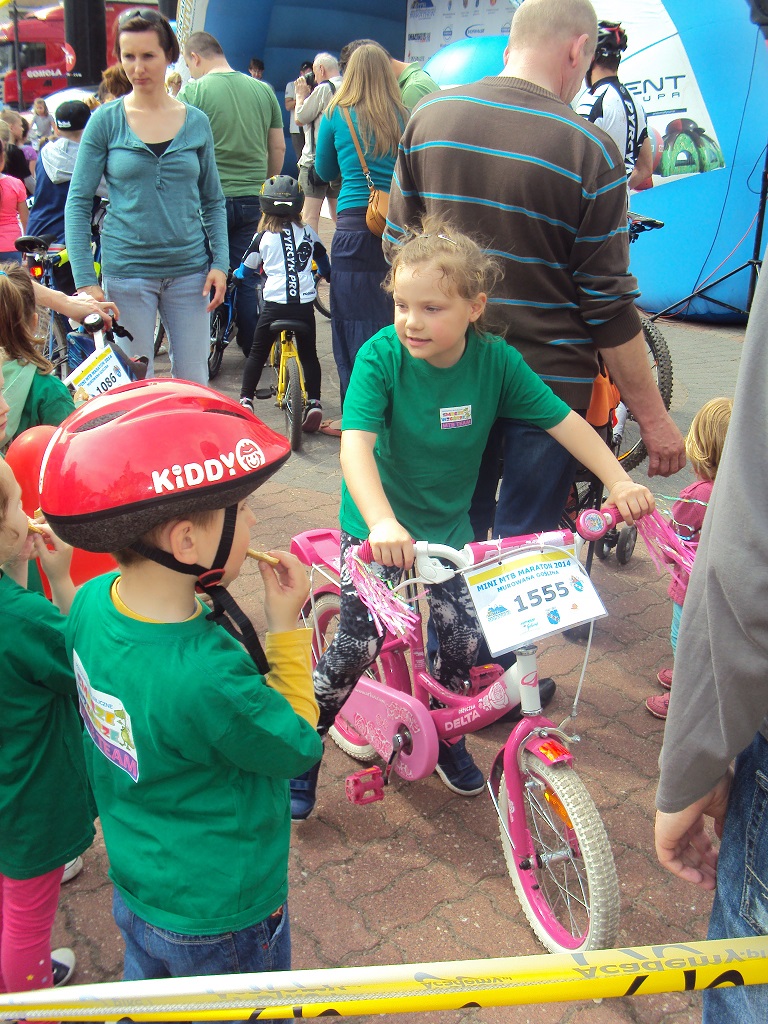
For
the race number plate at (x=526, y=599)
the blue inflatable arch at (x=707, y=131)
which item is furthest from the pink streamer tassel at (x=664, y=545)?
the blue inflatable arch at (x=707, y=131)

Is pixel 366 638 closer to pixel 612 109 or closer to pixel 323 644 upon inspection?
pixel 323 644

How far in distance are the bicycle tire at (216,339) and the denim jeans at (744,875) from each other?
6.48m

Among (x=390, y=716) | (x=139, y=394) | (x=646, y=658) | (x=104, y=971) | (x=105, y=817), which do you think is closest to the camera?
(x=139, y=394)

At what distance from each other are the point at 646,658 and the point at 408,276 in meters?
2.16

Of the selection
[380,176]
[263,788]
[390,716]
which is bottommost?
[390,716]

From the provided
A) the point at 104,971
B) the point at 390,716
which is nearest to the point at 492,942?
the point at 390,716

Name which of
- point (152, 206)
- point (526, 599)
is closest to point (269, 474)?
point (526, 599)

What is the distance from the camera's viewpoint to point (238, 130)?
670 centimetres

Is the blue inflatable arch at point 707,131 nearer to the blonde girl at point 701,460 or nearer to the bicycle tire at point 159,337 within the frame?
the bicycle tire at point 159,337

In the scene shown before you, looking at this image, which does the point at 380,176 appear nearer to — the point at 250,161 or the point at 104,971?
the point at 250,161

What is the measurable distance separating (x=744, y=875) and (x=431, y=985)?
0.49 m

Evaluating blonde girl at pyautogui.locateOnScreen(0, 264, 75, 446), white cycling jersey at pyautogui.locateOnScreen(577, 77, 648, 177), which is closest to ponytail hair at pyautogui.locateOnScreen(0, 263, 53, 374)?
blonde girl at pyautogui.locateOnScreen(0, 264, 75, 446)

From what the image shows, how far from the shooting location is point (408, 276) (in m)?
2.38

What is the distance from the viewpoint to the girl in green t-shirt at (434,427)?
237 cm
